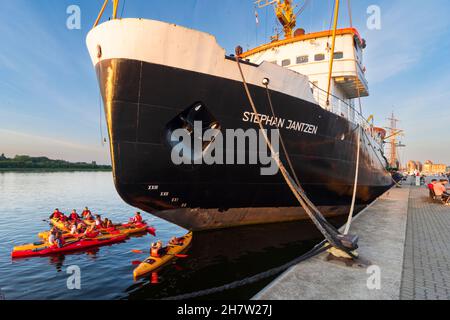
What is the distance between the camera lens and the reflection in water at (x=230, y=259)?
21.6 feet

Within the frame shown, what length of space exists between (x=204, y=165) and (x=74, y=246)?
796 centimetres

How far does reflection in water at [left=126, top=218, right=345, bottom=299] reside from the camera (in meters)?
6.59

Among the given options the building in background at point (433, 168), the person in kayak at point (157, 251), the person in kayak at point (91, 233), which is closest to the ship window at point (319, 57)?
the person in kayak at point (157, 251)

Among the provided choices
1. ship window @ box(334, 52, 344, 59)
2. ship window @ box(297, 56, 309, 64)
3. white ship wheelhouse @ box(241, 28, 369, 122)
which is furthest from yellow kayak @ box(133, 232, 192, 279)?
ship window @ box(334, 52, 344, 59)

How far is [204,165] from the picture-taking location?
25.2ft

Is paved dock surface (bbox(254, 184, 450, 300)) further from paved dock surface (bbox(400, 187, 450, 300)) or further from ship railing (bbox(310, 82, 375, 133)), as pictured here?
ship railing (bbox(310, 82, 375, 133))

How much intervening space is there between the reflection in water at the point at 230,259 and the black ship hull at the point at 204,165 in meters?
0.62

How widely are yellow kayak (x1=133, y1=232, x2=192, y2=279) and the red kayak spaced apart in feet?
16.4

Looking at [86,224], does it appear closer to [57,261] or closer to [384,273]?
[57,261]

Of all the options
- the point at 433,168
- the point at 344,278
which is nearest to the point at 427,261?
the point at 344,278

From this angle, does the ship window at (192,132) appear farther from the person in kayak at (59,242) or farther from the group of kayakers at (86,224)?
the group of kayakers at (86,224)
